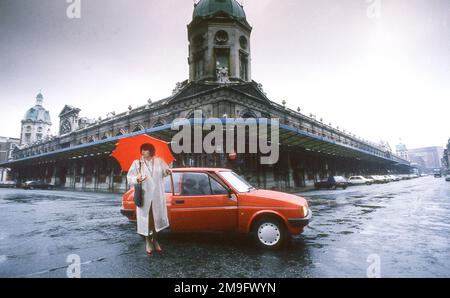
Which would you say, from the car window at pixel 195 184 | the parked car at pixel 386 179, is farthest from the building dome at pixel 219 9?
the parked car at pixel 386 179

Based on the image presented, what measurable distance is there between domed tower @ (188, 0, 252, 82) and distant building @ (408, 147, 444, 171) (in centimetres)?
19162

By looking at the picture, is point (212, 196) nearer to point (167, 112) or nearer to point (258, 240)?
point (258, 240)

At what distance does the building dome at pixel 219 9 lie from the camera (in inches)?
1016

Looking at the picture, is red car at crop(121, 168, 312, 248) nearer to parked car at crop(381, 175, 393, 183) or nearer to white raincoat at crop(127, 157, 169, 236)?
white raincoat at crop(127, 157, 169, 236)

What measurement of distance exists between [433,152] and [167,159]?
224 metres

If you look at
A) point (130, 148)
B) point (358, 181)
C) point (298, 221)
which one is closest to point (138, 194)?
point (130, 148)

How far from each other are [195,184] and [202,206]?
19.5 inches

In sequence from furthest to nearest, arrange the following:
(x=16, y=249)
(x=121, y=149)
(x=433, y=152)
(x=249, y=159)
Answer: (x=433, y=152), (x=249, y=159), (x=16, y=249), (x=121, y=149)

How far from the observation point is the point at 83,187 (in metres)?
34.6

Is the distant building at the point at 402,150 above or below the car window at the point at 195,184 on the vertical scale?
above

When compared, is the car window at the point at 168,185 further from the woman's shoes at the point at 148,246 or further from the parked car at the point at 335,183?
the parked car at the point at 335,183

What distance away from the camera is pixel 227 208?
482 centimetres

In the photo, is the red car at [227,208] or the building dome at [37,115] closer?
the red car at [227,208]

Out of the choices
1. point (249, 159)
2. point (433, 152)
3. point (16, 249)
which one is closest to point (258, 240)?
point (16, 249)
